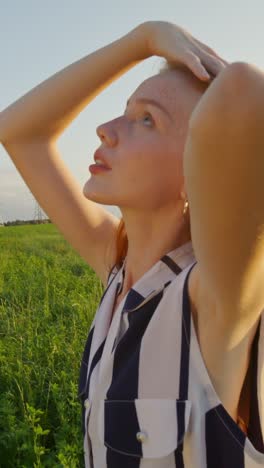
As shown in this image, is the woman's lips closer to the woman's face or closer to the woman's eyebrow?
the woman's face

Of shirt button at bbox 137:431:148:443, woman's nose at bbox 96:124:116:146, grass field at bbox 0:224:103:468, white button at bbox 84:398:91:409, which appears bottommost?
grass field at bbox 0:224:103:468

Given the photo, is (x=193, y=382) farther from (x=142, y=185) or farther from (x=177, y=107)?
(x=177, y=107)

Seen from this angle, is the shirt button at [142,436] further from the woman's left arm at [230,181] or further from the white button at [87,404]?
the woman's left arm at [230,181]

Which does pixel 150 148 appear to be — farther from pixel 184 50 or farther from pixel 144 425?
pixel 144 425

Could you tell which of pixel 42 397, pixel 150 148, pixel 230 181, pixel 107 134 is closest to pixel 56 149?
pixel 107 134

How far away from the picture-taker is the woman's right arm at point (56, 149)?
1950 millimetres

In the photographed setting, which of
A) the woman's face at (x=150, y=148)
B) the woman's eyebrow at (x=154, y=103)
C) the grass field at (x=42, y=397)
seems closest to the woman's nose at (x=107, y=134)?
the woman's face at (x=150, y=148)

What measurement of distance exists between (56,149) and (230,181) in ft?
4.75

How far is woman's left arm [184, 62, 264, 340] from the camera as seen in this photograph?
679 mm

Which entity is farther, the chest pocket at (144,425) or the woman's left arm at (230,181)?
the chest pocket at (144,425)

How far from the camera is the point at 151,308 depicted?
1.37m

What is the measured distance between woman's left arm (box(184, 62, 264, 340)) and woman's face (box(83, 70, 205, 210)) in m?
0.52

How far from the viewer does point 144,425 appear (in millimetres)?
1289

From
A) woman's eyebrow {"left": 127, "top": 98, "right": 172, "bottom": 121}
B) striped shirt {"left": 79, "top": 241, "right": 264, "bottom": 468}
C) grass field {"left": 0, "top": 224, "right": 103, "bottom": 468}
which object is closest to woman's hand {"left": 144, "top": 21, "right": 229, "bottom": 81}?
woman's eyebrow {"left": 127, "top": 98, "right": 172, "bottom": 121}
